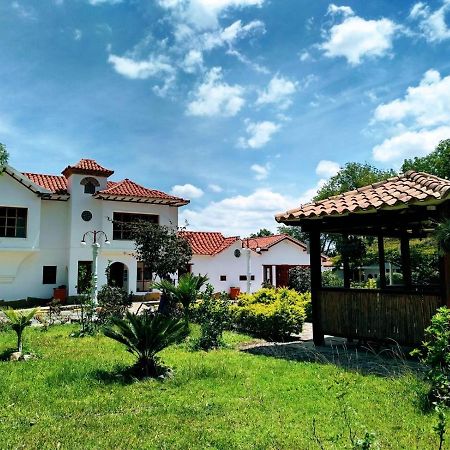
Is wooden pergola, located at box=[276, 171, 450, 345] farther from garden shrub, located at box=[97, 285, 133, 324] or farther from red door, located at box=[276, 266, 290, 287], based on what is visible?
red door, located at box=[276, 266, 290, 287]

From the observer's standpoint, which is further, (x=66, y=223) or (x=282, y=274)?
(x=282, y=274)

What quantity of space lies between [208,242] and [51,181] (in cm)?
1141

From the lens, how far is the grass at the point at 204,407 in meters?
4.59

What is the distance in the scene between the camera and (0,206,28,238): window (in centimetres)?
2342

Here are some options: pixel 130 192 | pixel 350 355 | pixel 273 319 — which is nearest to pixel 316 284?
pixel 350 355

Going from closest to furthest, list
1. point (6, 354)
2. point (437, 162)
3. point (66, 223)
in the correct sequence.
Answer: point (6, 354) → point (66, 223) → point (437, 162)

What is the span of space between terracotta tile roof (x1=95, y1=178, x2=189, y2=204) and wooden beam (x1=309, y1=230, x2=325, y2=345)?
1710cm

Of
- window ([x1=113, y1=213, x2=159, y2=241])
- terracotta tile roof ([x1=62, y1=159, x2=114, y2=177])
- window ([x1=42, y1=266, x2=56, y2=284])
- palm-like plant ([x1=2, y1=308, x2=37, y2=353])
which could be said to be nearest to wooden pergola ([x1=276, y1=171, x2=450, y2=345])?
palm-like plant ([x1=2, y1=308, x2=37, y2=353])

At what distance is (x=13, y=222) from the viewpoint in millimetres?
23672

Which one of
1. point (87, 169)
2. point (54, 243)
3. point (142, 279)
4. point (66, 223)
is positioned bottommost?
point (142, 279)

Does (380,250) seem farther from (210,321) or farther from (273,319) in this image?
(210,321)

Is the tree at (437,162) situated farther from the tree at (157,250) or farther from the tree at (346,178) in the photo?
the tree at (157,250)

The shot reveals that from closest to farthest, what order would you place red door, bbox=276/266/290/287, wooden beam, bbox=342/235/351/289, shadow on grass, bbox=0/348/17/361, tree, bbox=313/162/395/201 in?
shadow on grass, bbox=0/348/17/361
wooden beam, bbox=342/235/351/289
red door, bbox=276/266/290/287
tree, bbox=313/162/395/201

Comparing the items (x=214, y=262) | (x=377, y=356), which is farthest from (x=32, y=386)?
(x=214, y=262)
